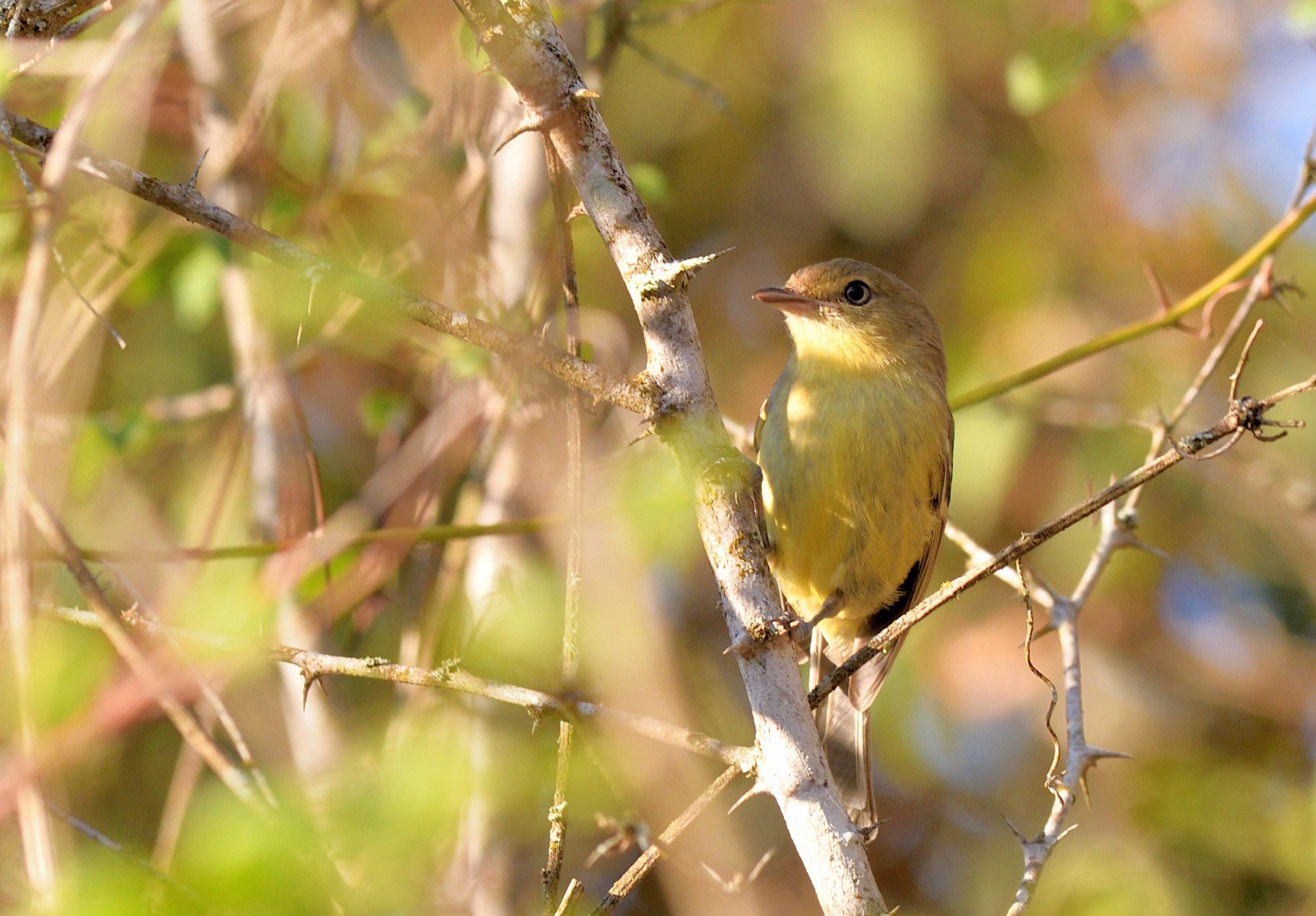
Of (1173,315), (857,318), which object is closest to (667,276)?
(1173,315)

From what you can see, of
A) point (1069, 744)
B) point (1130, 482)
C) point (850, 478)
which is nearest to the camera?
point (1130, 482)

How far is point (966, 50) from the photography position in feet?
23.3

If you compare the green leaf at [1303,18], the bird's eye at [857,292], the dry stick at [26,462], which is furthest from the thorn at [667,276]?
the bird's eye at [857,292]

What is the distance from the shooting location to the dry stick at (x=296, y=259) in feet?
6.70

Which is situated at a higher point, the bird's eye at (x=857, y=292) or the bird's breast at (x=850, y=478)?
the bird's eye at (x=857, y=292)

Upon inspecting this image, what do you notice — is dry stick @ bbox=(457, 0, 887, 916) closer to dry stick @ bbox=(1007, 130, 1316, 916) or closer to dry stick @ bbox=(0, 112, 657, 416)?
dry stick @ bbox=(0, 112, 657, 416)

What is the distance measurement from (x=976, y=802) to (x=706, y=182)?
11.8 feet

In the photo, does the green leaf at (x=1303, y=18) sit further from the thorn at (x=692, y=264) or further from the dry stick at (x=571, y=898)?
the dry stick at (x=571, y=898)

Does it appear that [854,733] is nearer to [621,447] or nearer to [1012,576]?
[1012,576]

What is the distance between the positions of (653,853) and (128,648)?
0.95 m

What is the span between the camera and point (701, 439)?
2.33 metres

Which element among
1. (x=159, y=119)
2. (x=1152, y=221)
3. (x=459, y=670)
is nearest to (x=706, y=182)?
(x=1152, y=221)

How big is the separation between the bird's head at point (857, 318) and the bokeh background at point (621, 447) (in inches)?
26.2

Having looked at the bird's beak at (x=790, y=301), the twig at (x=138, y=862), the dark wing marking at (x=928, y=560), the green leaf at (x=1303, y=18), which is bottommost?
the twig at (x=138, y=862)
